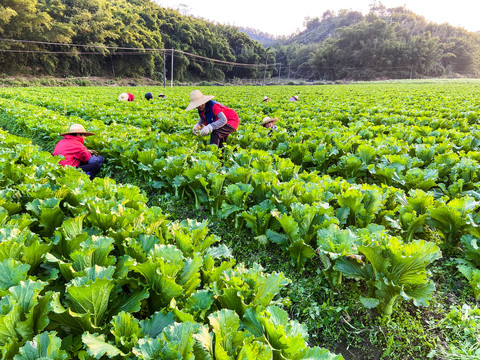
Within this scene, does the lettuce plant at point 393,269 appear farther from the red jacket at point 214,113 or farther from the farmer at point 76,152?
the farmer at point 76,152

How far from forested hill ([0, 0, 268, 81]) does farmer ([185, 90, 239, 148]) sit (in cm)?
4398

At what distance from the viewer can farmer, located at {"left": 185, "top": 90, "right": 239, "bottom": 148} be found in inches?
231

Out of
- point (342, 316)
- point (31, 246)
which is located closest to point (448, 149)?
point (342, 316)

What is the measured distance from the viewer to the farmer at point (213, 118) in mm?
5875

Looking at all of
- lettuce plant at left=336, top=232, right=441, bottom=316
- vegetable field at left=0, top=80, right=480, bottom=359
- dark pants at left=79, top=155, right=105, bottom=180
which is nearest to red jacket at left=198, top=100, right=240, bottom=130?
vegetable field at left=0, top=80, right=480, bottom=359

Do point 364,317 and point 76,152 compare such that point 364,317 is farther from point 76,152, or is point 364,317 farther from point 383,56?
point 383,56

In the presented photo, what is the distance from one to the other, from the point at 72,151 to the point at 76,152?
7 centimetres

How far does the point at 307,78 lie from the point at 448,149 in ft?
286

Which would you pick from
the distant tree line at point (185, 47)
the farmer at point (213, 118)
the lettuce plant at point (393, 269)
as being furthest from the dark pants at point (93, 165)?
the distant tree line at point (185, 47)

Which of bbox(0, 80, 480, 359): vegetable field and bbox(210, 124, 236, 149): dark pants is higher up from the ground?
bbox(210, 124, 236, 149): dark pants

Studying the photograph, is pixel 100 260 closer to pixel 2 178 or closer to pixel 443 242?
pixel 2 178

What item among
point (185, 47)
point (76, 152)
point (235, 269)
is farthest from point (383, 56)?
point (235, 269)

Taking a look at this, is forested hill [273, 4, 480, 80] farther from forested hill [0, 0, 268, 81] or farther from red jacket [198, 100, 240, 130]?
red jacket [198, 100, 240, 130]

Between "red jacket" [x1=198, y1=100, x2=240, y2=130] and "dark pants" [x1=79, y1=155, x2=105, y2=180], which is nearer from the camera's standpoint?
"dark pants" [x1=79, y1=155, x2=105, y2=180]
